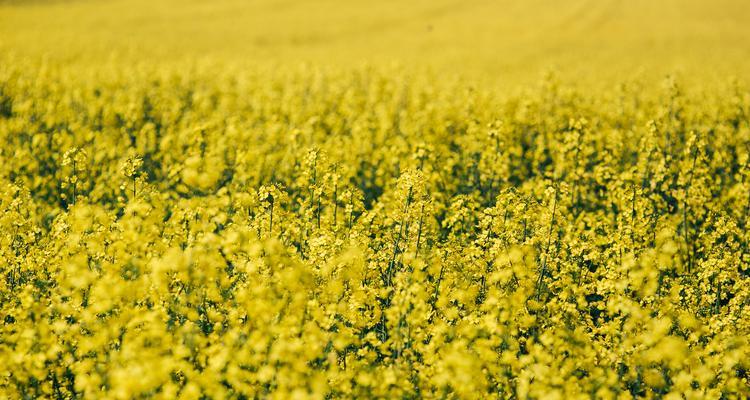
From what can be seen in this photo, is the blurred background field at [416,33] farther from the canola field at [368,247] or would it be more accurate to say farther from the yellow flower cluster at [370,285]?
the yellow flower cluster at [370,285]

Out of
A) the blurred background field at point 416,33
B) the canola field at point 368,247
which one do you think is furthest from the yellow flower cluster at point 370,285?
the blurred background field at point 416,33

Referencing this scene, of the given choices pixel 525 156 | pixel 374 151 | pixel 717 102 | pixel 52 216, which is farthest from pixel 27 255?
pixel 717 102

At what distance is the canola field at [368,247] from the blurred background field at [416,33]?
14408 mm

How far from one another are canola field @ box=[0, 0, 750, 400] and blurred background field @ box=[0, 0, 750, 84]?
1441 centimetres

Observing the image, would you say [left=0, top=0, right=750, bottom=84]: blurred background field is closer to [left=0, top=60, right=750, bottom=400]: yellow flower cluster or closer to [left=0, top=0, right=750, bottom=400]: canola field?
[left=0, top=0, right=750, bottom=400]: canola field

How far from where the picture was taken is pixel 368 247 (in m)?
6.32

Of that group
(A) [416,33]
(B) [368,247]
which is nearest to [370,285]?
(B) [368,247]

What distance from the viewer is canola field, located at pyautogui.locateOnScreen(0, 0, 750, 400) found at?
15.0 feet

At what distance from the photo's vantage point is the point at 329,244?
19.3 feet

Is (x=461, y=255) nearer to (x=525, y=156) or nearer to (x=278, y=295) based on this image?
(x=278, y=295)

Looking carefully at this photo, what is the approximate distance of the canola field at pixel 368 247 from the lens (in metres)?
4.56

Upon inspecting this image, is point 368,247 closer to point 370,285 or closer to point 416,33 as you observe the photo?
point 370,285

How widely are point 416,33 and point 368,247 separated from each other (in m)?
44.1

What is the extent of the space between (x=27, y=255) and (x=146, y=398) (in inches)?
110
